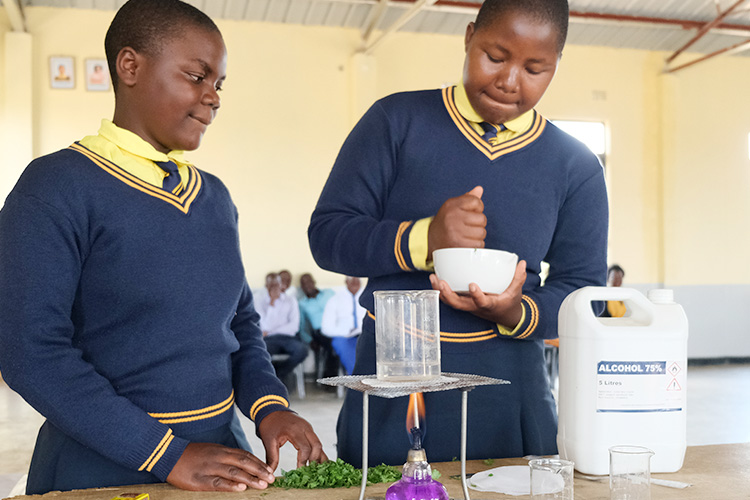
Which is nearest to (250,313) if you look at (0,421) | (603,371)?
(603,371)

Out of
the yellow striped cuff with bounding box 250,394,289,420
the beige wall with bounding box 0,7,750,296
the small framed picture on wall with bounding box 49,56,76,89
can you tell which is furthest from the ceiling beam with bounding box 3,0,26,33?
the yellow striped cuff with bounding box 250,394,289,420

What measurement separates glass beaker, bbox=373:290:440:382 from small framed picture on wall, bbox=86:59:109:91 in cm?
714

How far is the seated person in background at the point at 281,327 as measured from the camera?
6.40 meters

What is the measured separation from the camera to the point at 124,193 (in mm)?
1253

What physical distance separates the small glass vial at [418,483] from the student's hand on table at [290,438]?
0.34 m

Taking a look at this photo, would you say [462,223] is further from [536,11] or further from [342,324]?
[342,324]

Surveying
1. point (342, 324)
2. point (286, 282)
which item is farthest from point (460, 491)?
point (286, 282)

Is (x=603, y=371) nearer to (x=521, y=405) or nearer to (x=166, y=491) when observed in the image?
(x=521, y=405)

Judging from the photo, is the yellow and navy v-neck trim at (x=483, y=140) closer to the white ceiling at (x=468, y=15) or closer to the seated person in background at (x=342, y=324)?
the seated person in background at (x=342, y=324)

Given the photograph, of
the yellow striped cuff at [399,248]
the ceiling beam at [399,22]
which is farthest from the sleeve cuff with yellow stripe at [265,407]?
the ceiling beam at [399,22]

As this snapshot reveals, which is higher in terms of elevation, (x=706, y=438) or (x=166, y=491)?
(x=166, y=491)

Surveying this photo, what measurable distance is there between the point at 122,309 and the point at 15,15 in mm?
6754

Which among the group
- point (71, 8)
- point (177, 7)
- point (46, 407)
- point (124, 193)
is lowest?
point (46, 407)

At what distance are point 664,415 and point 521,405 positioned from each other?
12.6 inches
